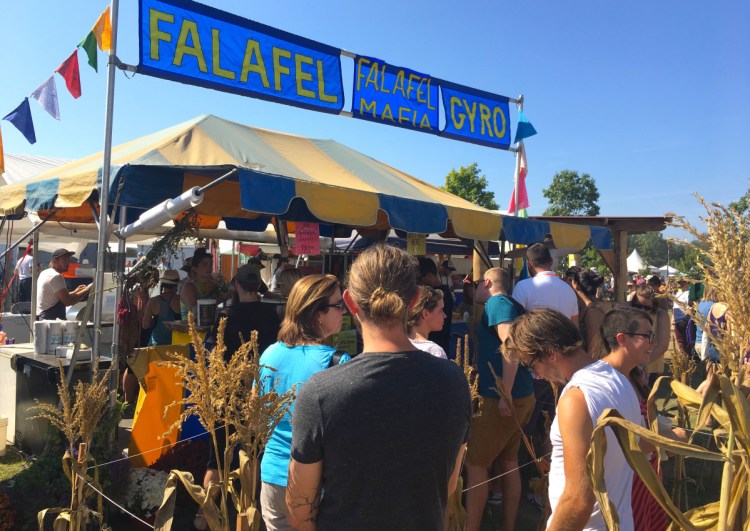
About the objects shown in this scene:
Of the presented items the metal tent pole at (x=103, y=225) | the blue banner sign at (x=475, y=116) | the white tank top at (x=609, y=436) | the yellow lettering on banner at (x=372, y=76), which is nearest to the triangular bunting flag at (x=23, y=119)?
the metal tent pole at (x=103, y=225)

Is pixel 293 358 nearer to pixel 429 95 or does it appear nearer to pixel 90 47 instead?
pixel 90 47

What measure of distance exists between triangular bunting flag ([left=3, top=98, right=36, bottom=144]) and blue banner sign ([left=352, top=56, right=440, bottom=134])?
335cm

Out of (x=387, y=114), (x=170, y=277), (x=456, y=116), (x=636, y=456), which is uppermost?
(x=456, y=116)

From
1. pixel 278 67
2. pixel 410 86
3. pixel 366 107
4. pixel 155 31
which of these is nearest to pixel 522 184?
pixel 410 86

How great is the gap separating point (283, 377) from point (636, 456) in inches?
52.8

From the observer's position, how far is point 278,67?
18.4 ft

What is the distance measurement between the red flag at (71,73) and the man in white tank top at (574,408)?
449cm

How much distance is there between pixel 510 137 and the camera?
8.48 m

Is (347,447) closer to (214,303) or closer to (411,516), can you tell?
(411,516)

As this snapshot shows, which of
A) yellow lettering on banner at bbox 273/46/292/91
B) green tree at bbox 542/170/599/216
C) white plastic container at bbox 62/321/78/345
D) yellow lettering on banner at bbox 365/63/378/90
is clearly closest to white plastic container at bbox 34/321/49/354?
white plastic container at bbox 62/321/78/345

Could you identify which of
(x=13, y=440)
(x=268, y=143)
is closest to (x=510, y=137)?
(x=268, y=143)

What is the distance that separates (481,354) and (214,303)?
2.55 metres

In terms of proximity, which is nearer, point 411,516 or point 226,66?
point 411,516

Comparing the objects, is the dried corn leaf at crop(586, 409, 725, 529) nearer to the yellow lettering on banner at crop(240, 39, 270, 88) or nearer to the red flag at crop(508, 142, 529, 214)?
the yellow lettering on banner at crop(240, 39, 270, 88)
